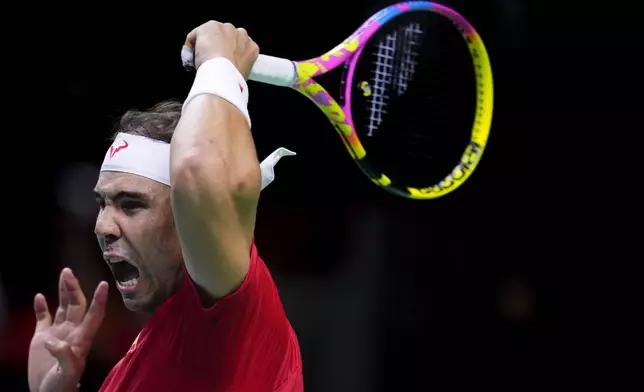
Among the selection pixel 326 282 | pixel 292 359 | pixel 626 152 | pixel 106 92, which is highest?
pixel 106 92

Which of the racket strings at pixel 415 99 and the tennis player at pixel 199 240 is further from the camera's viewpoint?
the racket strings at pixel 415 99

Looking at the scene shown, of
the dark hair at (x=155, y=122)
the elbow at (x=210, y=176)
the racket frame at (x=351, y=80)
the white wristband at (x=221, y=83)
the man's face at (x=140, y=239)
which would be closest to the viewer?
the elbow at (x=210, y=176)

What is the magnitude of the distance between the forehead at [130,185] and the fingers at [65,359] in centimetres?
54

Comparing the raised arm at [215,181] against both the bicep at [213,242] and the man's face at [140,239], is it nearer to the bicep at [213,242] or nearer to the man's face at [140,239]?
the bicep at [213,242]

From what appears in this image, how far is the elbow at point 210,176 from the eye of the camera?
108 centimetres

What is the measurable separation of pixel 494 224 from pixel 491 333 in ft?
1.33

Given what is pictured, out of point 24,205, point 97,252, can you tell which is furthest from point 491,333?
point 24,205

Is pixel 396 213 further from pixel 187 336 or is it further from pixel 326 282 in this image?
pixel 187 336

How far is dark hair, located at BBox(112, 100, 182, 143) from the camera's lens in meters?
1.47

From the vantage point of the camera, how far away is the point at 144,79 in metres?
2.89

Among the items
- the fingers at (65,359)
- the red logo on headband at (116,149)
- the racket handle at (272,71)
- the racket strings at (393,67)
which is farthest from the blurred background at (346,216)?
the red logo on headband at (116,149)

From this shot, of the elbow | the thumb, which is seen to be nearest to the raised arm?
the elbow

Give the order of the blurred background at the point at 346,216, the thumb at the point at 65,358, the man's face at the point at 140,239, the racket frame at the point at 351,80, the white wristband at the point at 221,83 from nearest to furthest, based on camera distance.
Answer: the white wristband at the point at 221,83 → the man's face at the point at 140,239 → the racket frame at the point at 351,80 → the thumb at the point at 65,358 → the blurred background at the point at 346,216

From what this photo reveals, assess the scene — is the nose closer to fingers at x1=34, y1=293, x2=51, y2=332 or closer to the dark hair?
the dark hair
